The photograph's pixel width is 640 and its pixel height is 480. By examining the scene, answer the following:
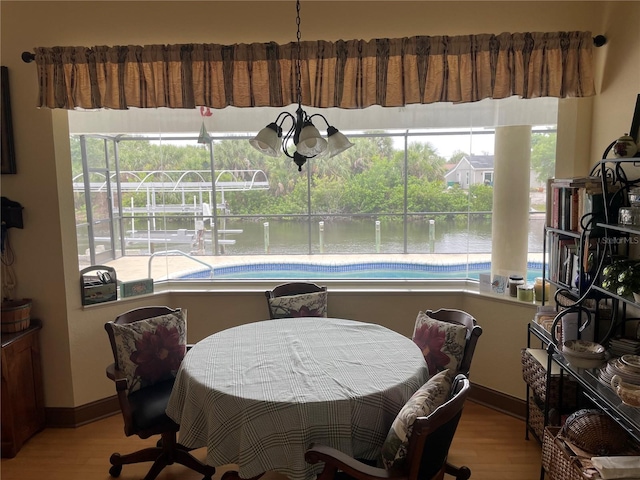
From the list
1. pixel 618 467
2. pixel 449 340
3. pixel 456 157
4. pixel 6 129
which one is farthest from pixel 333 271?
pixel 6 129

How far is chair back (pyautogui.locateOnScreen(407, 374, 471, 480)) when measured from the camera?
1.46 metres

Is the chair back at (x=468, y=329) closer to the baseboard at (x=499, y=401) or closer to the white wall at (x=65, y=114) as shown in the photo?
the white wall at (x=65, y=114)

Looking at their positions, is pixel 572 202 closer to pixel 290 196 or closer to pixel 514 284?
pixel 514 284

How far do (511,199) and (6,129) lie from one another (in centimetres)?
339

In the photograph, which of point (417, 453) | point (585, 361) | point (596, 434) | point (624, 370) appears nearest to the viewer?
point (417, 453)

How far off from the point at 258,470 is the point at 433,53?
2.45 metres

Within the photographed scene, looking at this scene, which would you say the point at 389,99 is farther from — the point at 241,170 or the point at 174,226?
the point at 174,226

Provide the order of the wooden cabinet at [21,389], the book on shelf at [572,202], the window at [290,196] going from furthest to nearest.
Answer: the window at [290,196] → the wooden cabinet at [21,389] → the book on shelf at [572,202]

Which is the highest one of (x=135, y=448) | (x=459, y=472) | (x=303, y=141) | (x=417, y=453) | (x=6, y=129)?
(x=6, y=129)

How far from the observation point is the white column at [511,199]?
10.0ft

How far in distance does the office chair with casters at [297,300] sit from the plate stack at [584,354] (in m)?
1.49

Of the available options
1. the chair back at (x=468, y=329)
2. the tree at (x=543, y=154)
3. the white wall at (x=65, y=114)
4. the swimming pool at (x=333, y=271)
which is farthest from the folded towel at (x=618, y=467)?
the tree at (x=543, y=154)

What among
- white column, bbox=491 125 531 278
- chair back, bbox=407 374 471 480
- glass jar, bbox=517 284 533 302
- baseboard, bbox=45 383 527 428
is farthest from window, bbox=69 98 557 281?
chair back, bbox=407 374 471 480

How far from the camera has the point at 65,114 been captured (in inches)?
112
